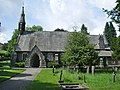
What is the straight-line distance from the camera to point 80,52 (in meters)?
42.2

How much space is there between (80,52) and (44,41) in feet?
88.3

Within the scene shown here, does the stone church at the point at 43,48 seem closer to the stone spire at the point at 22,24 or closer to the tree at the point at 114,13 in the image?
the stone spire at the point at 22,24

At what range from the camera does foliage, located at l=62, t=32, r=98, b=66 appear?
41625 millimetres

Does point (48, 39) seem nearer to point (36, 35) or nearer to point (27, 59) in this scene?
point (36, 35)

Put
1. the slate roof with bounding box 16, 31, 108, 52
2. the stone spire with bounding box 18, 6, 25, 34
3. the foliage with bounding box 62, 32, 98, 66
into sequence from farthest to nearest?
the stone spire with bounding box 18, 6, 25, 34 < the slate roof with bounding box 16, 31, 108, 52 < the foliage with bounding box 62, 32, 98, 66

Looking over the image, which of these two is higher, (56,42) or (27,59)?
(56,42)

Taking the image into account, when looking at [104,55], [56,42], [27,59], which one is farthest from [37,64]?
[104,55]

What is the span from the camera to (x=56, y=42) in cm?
6812

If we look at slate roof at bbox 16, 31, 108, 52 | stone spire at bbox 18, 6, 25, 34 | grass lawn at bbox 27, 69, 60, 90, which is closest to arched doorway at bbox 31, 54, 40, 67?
slate roof at bbox 16, 31, 108, 52

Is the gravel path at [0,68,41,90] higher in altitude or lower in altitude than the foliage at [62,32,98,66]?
lower

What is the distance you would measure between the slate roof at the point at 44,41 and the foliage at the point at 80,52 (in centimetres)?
2211

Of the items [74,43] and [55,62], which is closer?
[74,43]

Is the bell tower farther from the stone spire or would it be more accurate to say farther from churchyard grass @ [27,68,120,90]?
churchyard grass @ [27,68,120,90]

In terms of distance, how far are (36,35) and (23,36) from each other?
3.72 m
